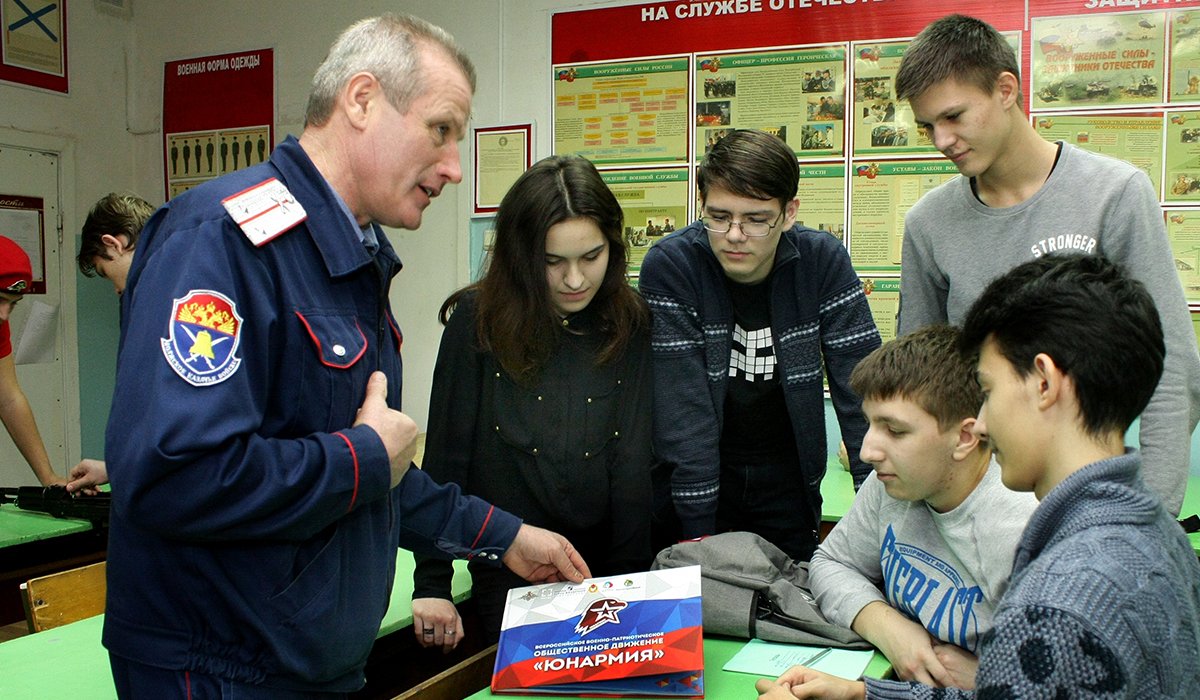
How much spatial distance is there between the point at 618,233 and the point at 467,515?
0.64 m

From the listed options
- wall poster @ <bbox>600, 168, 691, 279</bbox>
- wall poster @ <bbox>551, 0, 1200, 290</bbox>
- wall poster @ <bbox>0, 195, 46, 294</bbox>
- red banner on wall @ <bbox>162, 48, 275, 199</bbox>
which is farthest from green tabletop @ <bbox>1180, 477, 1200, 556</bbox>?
wall poster @ <bbox>0, 195, 46, 294</bbox>

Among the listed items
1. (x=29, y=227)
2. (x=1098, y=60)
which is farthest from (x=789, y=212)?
(x=29, y=227)

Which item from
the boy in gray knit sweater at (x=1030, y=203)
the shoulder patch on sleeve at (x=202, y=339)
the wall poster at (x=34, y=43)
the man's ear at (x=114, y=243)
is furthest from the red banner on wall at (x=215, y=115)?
the shoulder patch on sleeve at (x=202, y=339)

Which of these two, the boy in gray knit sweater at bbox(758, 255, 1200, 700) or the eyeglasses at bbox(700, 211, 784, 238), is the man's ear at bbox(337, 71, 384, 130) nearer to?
the boy in gray knit sweater at bbox(758, 255, 1200, 700)

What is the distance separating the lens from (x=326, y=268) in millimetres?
1076

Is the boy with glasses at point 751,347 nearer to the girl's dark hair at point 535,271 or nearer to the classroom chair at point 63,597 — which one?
the girl's dark hair at point 535,271

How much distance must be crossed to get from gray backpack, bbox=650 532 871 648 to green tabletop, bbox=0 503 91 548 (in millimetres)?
1884

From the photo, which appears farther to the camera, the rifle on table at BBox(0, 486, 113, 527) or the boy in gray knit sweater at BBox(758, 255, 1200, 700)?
the rifle on table at BBox(0, 486, 113, 527)

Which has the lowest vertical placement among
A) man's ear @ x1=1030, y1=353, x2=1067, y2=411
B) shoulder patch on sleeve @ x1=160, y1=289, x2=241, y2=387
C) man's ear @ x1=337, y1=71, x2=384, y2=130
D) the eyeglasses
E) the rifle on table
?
the rifle on table

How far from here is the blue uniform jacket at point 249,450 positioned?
918 millimetres

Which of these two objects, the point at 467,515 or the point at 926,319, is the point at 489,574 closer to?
the point at 467,515

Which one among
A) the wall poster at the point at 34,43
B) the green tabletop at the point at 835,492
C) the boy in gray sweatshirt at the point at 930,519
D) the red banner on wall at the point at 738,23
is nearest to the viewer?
the boy in gray sweatshirt at the point at 930,519

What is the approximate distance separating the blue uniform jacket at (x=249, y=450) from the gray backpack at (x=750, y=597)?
0.59m

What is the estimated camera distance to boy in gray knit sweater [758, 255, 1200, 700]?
2.78 ft
